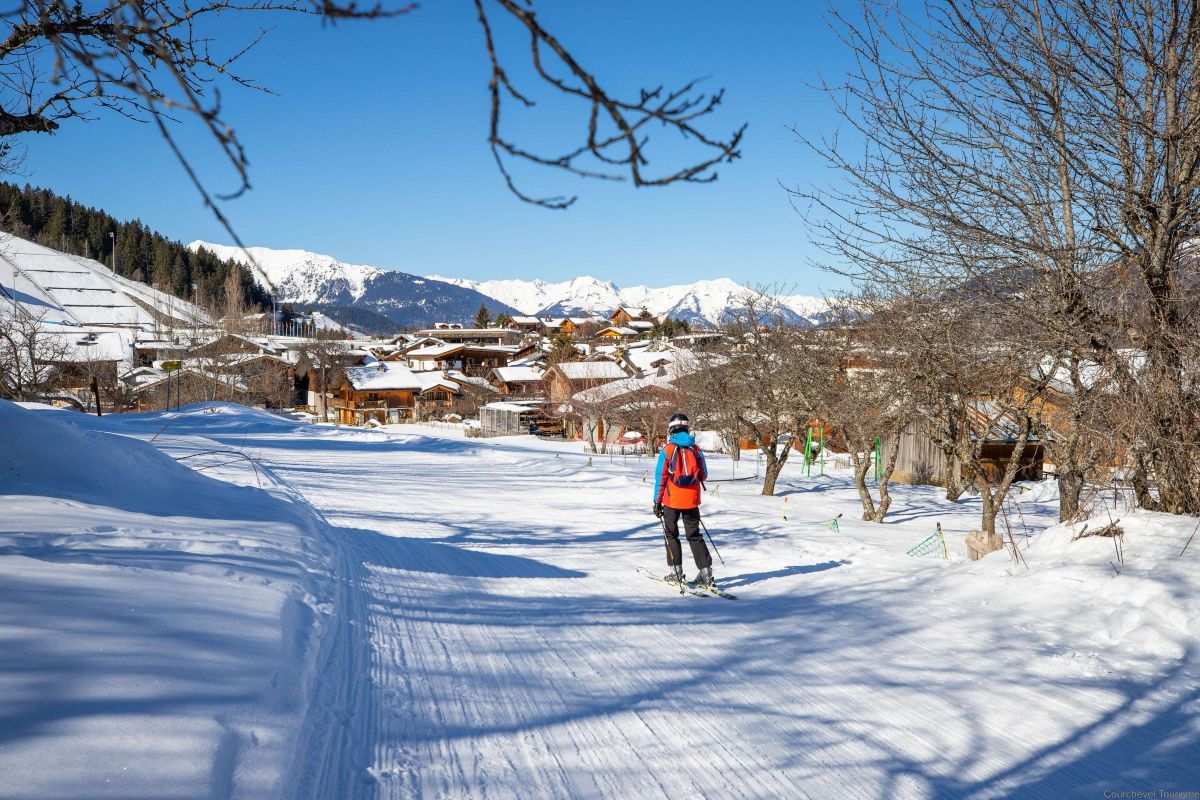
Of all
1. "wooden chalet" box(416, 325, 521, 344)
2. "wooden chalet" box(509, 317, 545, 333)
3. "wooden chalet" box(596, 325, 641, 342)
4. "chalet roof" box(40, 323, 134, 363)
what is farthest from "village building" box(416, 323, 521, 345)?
"chalet roof" box(40, 323, 134, 363)

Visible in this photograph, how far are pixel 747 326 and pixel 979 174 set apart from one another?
15424mm

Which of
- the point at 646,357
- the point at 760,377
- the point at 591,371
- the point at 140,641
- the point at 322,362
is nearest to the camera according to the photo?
the point at 140,641

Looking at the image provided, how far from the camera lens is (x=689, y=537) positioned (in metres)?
7.54

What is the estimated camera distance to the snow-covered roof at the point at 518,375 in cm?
6794

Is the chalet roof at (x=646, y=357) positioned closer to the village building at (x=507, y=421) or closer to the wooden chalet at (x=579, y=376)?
the wooden chalet at (x=579, y=376)

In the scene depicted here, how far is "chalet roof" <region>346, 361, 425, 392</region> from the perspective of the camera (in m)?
64.0

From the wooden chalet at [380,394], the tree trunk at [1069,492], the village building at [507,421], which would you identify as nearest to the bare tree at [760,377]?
the tree trunk at [1069,492]

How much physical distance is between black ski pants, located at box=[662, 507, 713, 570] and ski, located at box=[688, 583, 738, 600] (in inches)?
7.8

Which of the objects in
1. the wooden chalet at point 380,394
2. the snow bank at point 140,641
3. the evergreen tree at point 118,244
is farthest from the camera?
the evergreen tree at point 118,244

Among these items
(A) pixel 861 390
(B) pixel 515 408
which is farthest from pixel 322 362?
(A) pixel 861 390

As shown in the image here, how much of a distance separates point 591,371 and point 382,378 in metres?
23.4

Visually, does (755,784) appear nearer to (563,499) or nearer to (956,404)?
(956,404)

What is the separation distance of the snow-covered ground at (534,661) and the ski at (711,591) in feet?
0.54

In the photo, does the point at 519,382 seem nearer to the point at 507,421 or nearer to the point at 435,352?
the point at 435,352
